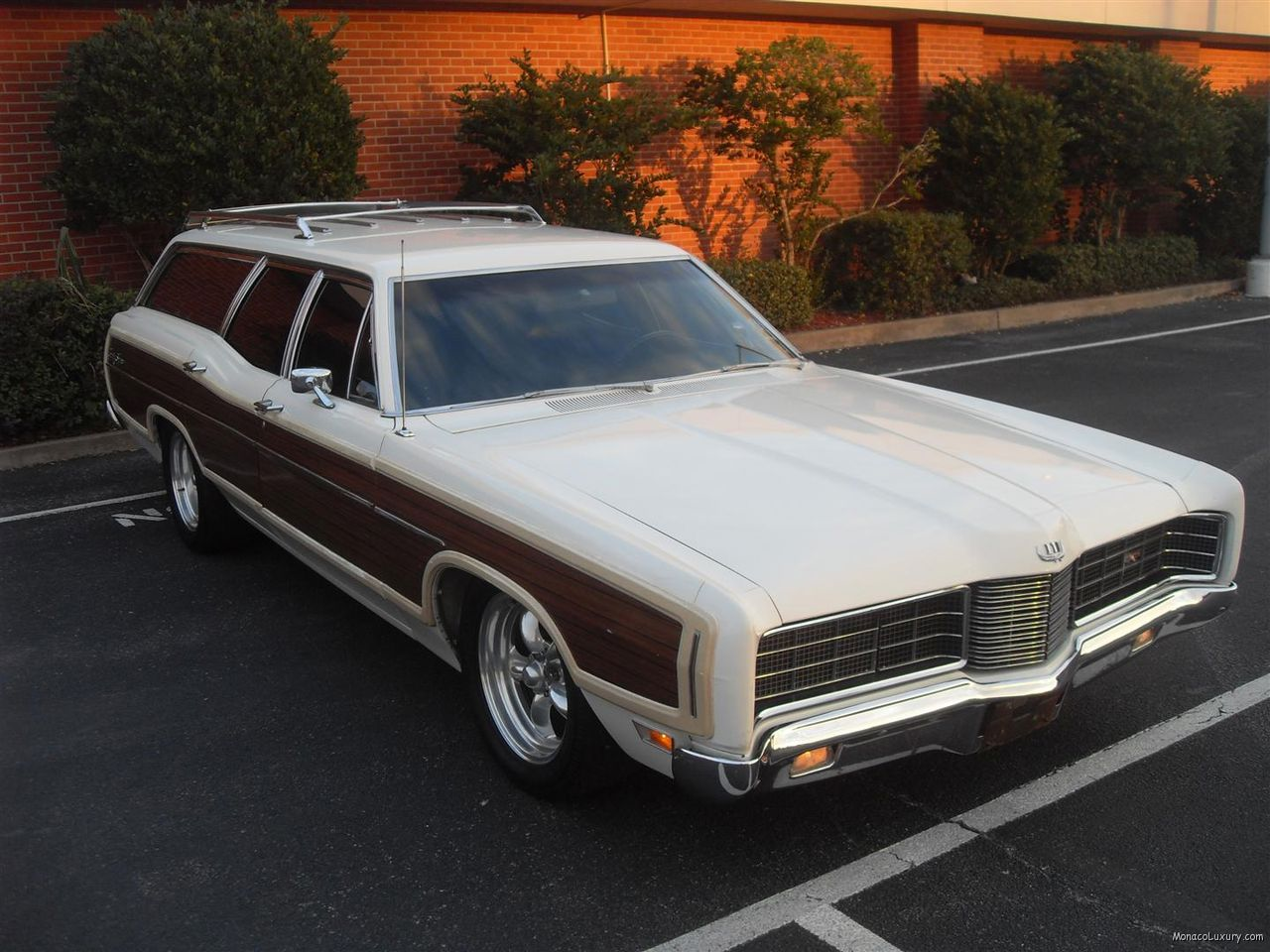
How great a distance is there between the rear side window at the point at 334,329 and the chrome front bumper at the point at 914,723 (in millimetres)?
2317

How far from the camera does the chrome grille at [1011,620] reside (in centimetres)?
345

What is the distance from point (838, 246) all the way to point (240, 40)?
25.3 feet

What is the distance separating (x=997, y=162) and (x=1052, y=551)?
1288cm

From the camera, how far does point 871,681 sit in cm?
336

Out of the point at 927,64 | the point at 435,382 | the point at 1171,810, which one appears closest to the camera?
the point at 1171,810

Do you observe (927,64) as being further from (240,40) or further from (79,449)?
(79,449)

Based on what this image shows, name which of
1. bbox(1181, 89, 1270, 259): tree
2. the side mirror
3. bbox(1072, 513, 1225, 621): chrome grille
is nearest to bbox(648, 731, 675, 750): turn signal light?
bbox(1072, 513, 1225, 621): chrome grille

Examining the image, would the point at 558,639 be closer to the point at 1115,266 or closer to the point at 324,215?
the point at 324,215

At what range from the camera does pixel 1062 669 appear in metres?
3.55

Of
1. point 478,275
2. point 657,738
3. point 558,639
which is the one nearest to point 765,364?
point 478,275

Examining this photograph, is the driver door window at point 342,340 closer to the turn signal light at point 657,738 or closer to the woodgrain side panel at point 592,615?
the woodgrain side panel at point 592,615

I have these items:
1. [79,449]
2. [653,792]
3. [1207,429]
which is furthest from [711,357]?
Answer: [79,449]

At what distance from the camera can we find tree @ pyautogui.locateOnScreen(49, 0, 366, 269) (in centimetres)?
962

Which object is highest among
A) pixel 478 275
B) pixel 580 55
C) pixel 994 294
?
pixel 580 55
